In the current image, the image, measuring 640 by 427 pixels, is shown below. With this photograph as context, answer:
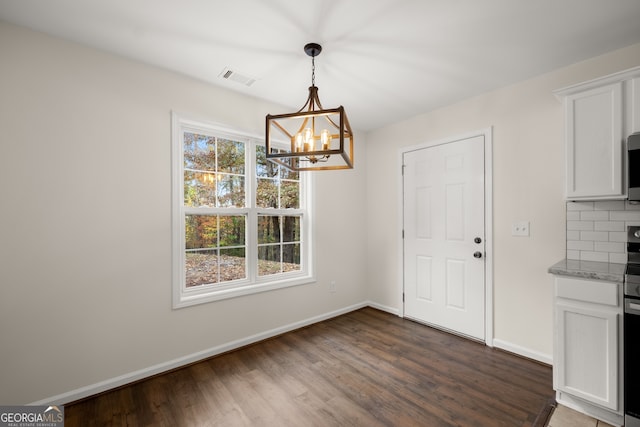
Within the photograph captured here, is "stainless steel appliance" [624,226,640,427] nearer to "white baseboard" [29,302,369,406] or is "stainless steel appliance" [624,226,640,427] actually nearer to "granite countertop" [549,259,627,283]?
"granite countertop" [549,259,627,283]

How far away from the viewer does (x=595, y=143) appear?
207cm

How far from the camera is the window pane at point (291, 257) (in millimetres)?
3449

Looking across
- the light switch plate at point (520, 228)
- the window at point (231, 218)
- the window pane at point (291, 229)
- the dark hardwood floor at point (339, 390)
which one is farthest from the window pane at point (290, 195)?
the light switch plate at point (520, 228)

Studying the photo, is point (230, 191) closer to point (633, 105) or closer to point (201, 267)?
point (201, 267)

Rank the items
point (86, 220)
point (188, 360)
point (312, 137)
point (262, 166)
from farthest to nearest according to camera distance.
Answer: point (262, 166)
point (188, 360)
point (86, 220)
point (312, 137)

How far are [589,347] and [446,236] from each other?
1593mm

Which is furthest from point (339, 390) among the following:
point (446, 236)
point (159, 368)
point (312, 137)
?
point (446, 236)

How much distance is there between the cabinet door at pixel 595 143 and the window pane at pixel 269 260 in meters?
2.74

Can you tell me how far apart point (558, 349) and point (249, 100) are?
133 inches

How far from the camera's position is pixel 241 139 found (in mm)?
3070

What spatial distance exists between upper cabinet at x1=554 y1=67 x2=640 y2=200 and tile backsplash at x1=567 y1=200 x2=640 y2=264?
309mm

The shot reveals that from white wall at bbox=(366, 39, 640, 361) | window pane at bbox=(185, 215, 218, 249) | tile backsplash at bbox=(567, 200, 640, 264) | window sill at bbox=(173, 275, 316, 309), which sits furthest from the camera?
window pane at bbox=(185, 215, 218, 249)

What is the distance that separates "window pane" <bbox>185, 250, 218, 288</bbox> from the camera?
2.75 m

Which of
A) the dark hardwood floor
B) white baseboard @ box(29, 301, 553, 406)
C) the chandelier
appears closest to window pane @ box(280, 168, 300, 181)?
the chandelier
